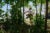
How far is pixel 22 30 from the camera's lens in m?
2.35

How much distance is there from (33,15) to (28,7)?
0.14m

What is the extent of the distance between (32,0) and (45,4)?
0.69 ft

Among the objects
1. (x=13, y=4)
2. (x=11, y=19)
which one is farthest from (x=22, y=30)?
(x=13, y=4)

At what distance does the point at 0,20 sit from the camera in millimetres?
2342

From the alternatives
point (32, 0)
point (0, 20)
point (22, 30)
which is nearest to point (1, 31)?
point (0, 20)

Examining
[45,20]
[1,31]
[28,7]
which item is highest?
[28,7]

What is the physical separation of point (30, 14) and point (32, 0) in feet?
0.67

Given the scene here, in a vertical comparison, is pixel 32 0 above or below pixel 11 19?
above

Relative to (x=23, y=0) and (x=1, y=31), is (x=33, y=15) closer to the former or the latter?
(x=23, y=0)

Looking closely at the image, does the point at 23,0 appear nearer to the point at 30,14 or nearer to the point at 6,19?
the point at 30,14

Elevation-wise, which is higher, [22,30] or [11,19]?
[11,19]

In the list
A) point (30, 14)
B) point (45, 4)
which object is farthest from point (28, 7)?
point (45, 4)

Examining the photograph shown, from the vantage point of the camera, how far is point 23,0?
7.67ft

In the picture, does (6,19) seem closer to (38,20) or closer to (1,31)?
(1,31)
